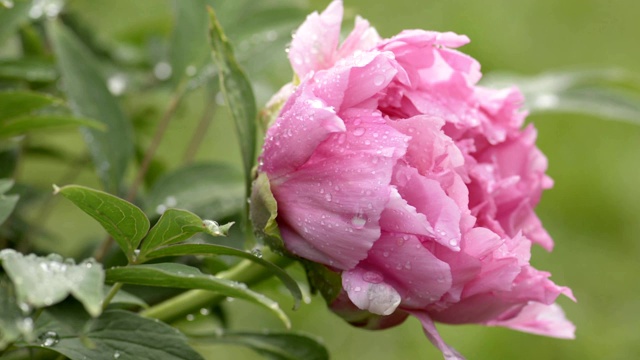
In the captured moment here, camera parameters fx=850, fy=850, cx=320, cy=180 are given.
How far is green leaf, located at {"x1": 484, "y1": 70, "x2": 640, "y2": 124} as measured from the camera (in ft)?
2.18

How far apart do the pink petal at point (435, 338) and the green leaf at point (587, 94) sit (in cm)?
31

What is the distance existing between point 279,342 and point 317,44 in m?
0.19

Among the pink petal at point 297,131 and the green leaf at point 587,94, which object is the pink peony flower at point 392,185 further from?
the green leaf at point 587,94

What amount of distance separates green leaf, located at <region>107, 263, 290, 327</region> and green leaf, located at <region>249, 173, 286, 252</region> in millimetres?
54

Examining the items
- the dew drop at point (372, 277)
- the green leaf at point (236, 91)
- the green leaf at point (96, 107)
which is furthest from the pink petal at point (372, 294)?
the green leaf at point (96, 107)

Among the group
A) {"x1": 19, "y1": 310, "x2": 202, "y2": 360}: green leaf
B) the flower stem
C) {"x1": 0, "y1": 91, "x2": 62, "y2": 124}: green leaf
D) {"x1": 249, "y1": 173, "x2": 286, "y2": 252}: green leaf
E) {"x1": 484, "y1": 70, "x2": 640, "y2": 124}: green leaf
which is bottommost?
{"x1": 484, "y1": 70, "x2": 640, "y2": 124}: green leaf

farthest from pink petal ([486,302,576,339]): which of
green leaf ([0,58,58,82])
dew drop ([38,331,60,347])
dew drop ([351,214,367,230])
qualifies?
green leaf ([0,58,58,82])

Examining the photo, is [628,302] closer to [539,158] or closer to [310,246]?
[539,158]

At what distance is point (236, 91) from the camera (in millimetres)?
472

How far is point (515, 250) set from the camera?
0.40 m

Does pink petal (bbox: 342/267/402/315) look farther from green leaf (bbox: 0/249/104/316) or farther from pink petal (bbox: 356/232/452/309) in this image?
green leaf (bbox: 0/249/104/316)

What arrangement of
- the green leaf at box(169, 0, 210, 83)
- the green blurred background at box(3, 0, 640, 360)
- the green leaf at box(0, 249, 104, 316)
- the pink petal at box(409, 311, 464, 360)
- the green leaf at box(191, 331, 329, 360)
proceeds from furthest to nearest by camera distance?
the green blurred background at box(3, 0, 640, 360) → the green leaf at box(169, 0, 210, 83) → the green leaf at box(191, 331, 329, 360) → the pink petal at box(409, 311, 464, 360) → the green leaf at box(0, 249, 104, 316)

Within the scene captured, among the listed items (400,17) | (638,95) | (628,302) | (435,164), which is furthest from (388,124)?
(400,17)

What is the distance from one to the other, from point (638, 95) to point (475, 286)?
387 millimetres
